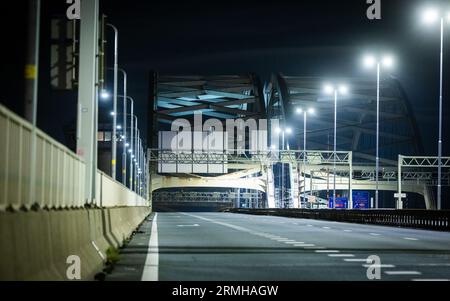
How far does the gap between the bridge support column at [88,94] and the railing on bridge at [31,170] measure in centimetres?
272

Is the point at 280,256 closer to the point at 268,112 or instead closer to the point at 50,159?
the point at 50,159

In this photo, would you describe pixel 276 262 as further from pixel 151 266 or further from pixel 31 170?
pixel 31 170

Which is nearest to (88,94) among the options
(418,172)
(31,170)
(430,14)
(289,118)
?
(31,170)

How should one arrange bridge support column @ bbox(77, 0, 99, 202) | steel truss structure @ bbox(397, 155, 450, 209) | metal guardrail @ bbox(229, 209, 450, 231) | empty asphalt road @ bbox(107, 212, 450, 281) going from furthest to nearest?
steel truss structure @ bbox(397, 155, 450, 209), metal guardrail @ bbox(229, 209, 450, 231), bridge support column @ bbox(77, 0, 99, 202), empty asphalt road @ bbox(107, 212, 450, 281)

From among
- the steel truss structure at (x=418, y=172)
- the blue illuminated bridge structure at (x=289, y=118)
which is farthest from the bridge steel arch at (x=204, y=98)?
the steel truss structure at (x=418, y=172)

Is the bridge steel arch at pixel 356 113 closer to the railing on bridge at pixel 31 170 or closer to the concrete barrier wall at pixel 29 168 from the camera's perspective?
the railing on bridge at pixel 31 170

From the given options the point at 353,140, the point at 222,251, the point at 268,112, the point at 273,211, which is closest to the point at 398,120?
the point at 353,140

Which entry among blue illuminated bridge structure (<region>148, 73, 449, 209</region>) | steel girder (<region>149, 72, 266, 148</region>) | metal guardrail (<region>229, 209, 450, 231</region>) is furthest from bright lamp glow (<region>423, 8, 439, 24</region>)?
steel girder (<region>149, 72, 266, 148</region>)

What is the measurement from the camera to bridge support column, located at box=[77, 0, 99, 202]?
19.1 metres

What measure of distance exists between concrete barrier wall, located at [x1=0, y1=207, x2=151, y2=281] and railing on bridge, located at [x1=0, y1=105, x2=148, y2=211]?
0.31 meters

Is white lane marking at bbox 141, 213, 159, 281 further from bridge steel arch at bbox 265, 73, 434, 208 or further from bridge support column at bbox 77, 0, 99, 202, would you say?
bridge steel arch at bbox 265, 73, 434, 208

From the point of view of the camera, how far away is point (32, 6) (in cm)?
1073

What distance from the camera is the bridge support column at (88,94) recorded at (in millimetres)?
19125
